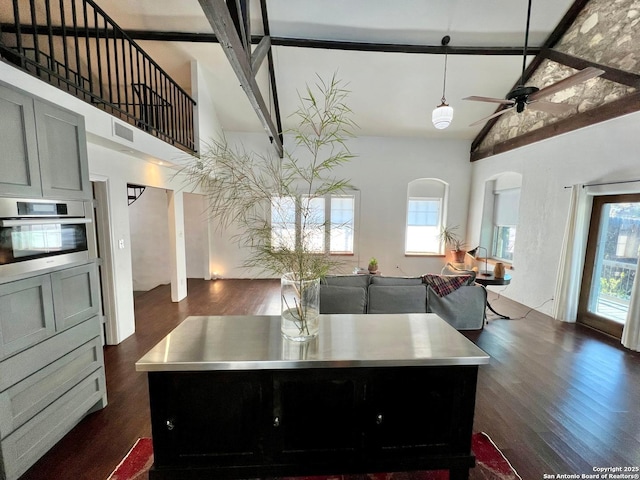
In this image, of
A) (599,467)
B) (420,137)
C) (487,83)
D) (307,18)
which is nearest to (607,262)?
(599,467)

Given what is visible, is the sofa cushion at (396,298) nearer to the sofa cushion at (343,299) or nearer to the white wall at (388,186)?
the sofa cushion at (343,299)

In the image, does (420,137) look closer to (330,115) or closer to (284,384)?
(330,115)

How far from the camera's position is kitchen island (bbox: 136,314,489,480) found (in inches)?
54.6

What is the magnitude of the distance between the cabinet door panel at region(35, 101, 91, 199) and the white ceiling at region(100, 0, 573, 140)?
2932 mm

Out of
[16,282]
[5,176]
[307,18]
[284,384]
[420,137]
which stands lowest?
[284,384]

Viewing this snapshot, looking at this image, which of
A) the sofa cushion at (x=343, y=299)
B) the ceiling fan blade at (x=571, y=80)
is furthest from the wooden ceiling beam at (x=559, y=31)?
the sofa cushion at (x=343, y=299)

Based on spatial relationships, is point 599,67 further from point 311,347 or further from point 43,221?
point 43,221

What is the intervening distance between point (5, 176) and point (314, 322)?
184 centimetres

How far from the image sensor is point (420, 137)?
649 cm

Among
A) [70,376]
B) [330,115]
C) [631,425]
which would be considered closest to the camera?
[330,115]

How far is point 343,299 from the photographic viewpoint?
11.5 ft

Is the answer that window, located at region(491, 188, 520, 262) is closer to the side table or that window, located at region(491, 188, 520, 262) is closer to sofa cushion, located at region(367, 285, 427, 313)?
the side table

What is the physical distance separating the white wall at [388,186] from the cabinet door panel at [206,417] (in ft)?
16.7

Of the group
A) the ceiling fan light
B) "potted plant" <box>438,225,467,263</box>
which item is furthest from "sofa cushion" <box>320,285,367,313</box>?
"potted plant" <box>438,225,467,263</box>
